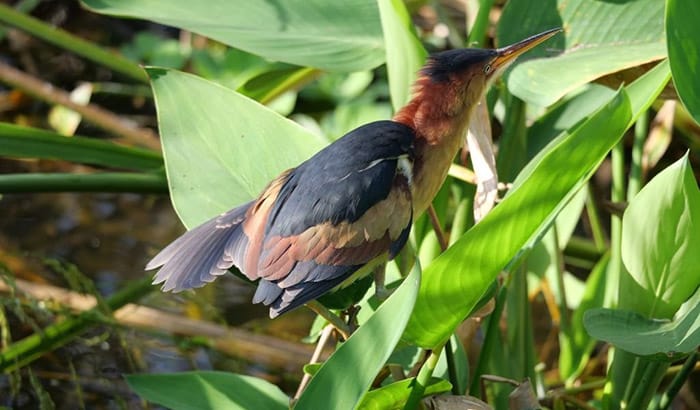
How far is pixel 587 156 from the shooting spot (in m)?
1.38

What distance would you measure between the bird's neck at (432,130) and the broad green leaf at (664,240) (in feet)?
0.92

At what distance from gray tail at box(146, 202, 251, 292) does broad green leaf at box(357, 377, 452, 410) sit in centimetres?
25

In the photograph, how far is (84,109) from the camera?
2916 mm

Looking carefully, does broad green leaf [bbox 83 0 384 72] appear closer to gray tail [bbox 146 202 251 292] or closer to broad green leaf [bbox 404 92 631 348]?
gray tail [bbox 146 202 251 292]

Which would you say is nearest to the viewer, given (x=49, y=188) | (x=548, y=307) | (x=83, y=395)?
(x=49, y=188)

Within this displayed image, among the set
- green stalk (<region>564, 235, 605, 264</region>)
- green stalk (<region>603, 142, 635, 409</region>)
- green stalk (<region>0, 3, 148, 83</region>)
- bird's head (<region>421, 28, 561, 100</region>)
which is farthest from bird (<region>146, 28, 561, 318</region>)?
green stalk (<region>0, 3, 148, 83</region>)

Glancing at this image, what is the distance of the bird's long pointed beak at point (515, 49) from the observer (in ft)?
5.74

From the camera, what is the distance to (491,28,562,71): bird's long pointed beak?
175cm

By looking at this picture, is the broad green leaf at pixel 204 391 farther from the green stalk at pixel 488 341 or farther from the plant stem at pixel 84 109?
the plant stem at pixel 84 109

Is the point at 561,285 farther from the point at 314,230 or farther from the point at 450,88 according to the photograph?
the point at 314,230

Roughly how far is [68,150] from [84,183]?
0.10 m

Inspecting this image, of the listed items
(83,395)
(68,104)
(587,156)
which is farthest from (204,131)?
(68,104)

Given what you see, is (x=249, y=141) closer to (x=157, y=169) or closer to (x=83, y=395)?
(x=157, y=169)

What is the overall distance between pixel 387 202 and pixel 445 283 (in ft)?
0.67
